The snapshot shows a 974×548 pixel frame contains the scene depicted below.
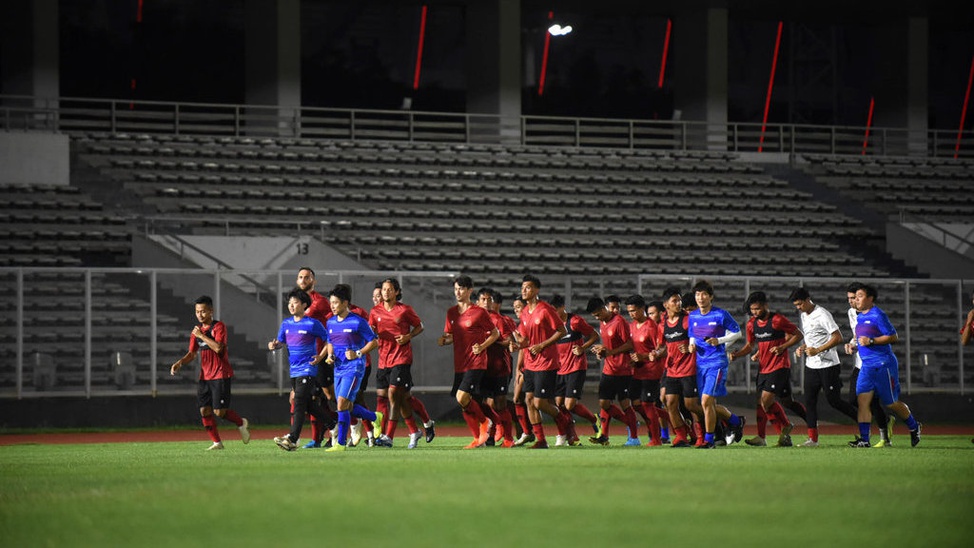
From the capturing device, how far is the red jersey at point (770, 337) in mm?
18406

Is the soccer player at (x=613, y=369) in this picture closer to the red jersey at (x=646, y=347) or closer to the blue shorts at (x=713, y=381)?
the red jersey at (x=646, y=347)

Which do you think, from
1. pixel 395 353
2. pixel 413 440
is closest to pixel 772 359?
pixel 413 440

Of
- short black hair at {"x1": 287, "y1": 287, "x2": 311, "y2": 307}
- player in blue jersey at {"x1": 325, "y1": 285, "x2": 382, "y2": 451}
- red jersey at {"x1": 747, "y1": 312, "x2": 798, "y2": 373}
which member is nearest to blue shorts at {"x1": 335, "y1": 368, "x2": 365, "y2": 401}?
player in blue jersey at {"x1": 325, "y1": 285, "x2": 382, "y2": 451}

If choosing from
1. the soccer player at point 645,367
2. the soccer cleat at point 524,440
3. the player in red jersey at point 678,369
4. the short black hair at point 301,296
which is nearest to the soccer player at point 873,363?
the player in red jersey at point 678,369

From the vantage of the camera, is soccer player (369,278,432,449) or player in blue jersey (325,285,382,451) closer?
player in blue jersey (325,285,382,451)

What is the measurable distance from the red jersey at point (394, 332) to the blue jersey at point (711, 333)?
349 centimetres

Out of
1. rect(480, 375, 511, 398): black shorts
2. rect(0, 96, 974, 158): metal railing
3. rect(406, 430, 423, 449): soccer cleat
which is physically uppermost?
rect(0, 96, 974, 158): metal railing

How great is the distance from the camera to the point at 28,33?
35.2 metres

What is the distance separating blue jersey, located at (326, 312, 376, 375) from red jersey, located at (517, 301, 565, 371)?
1986 mm

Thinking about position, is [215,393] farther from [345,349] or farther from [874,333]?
[874,333]

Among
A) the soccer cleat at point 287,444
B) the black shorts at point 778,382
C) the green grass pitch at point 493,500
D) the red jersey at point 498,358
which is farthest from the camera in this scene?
the red jersey at point 498,358

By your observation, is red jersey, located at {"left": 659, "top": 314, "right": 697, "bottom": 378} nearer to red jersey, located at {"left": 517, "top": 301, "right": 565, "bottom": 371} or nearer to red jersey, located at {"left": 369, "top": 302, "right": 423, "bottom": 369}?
red jersey, located at {"left": 517, "top": 301, "right": 565, "bottom": 371}

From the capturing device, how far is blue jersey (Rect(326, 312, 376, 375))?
17453 millimetres

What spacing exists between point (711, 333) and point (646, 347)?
8.07 ft
